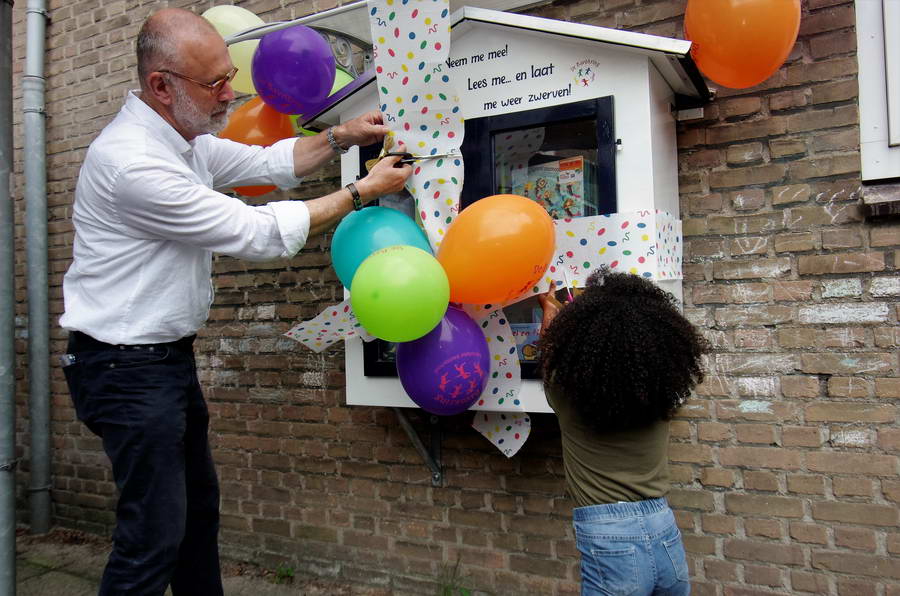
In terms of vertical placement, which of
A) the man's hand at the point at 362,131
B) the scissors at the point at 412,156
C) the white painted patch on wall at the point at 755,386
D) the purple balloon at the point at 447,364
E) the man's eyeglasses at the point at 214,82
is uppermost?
the man's eyeglasses at the point at 214,82

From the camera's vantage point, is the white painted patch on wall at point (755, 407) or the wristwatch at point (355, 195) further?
the white painted patch on wall at point (755, 407)

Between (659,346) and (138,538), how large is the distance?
1.51 meters

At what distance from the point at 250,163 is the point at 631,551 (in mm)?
1837

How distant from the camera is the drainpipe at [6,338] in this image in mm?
2568

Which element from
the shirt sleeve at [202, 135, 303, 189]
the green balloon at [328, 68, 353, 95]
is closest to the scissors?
the shirt sleeve at [202, 135, 303, 189]

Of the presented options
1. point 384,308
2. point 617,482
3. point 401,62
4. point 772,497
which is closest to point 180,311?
point 384,308

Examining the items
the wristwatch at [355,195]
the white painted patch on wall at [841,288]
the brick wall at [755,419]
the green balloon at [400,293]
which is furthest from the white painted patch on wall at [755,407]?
the wristwatch at [355,195]

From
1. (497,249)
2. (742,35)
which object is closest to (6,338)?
(497,249)

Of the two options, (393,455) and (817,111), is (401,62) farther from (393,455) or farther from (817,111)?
(393,455)

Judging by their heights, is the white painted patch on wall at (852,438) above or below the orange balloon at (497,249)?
below

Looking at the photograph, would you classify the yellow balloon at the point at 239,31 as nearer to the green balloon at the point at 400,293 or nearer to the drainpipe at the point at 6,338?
the drainpipe at the point at 6,338

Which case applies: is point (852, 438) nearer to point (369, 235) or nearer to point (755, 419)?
point (755, 419)

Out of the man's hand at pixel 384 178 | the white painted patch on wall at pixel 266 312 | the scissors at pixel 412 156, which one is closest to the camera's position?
the man's hand at pixel 384 178

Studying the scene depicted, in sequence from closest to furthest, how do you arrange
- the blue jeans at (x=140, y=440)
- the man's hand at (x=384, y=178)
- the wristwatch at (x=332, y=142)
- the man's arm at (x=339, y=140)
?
the blue jeans at (x=140, y=440), the man's hand at (x=384, y=178), the man's arm at (x=339, y=140), the wristwatch at (x=332, y=142)
